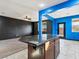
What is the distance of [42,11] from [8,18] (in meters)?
4.78

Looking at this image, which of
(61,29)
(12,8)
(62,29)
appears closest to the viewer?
(12,8)

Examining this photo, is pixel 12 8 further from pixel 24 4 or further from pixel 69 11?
pixel 69 11

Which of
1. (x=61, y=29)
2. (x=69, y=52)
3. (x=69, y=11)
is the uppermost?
(x=69, y=11)

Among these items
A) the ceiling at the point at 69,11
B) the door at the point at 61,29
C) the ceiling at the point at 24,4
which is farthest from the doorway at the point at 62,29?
the ceiling at the point at 24,4

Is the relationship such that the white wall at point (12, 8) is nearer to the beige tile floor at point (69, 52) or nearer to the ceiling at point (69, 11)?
the ceiling at point (69, 11)

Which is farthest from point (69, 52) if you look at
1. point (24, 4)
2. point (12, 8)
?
point (12, 8)

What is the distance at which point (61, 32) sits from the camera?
29.6 feet

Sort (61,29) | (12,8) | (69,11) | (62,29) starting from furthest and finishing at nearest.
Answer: (61,29), (62,29), (69,11), (12,8)

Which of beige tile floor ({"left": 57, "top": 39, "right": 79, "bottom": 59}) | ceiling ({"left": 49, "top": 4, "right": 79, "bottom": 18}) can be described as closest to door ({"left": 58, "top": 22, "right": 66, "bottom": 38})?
ceiling ({"left": 49, "top": 4, "right": 79, "bottom": 18})

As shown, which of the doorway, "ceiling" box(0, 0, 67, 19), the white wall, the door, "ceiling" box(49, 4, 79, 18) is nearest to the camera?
"ceiling" box(0, 0, 67, 19)

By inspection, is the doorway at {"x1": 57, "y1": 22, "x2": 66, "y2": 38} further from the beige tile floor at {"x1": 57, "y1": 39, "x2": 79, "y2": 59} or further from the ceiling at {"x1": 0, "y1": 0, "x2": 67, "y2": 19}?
the ceiling at {"x1": 0, "y1": 0, "x2": 67, "y2": 19}

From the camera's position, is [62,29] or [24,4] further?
[62,29]

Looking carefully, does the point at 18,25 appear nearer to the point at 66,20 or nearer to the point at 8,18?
the point at 8,18

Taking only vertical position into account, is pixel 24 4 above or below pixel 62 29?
above
